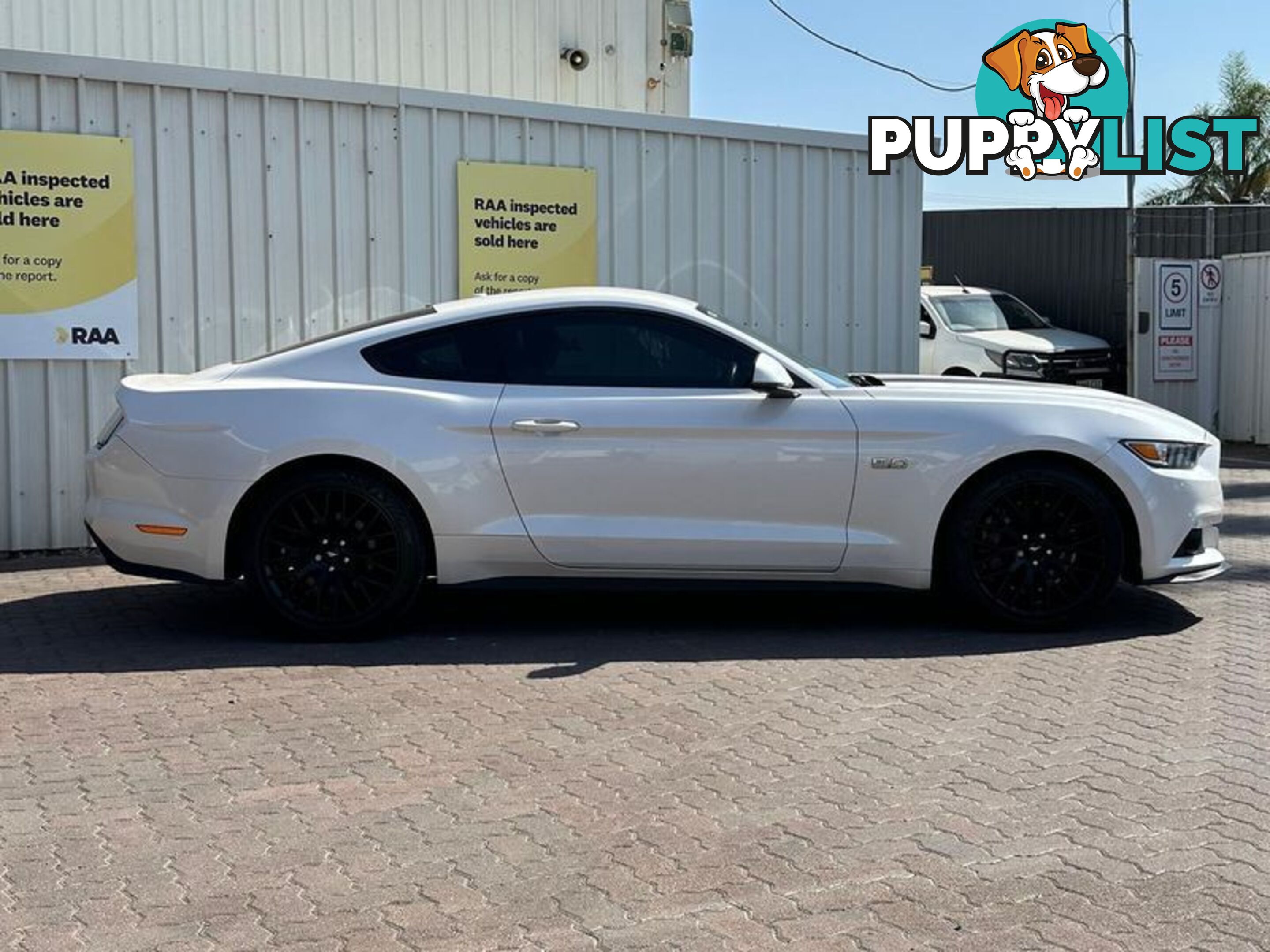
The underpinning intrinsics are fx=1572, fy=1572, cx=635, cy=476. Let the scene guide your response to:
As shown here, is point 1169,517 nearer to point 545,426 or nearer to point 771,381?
point 771,381

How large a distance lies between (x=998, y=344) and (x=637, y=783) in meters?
14.3

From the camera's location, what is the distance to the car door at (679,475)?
6.88 m

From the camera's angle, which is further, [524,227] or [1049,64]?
[1049,64]

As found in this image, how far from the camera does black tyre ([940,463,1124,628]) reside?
696 cm

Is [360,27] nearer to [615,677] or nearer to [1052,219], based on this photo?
[615,677]

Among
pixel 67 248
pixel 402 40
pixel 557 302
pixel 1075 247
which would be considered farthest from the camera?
pixel 1075 247

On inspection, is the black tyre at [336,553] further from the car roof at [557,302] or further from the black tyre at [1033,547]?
the black tyre at [1033,547]

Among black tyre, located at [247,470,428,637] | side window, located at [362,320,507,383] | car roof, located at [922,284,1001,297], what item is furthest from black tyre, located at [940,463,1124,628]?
car roof, located at [922,284,1001,297]

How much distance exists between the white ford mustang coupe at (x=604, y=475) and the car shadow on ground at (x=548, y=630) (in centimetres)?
25

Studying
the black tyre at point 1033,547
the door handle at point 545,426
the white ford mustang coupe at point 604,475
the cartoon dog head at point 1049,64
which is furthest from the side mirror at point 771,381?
the cartoon dog head at point 1049,64

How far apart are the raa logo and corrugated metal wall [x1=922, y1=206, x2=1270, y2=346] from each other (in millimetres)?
13626

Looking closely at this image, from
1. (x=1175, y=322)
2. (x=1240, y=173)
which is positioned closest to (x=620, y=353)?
(x=1175, y=322)

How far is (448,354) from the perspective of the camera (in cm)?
706

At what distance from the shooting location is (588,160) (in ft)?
34.8
